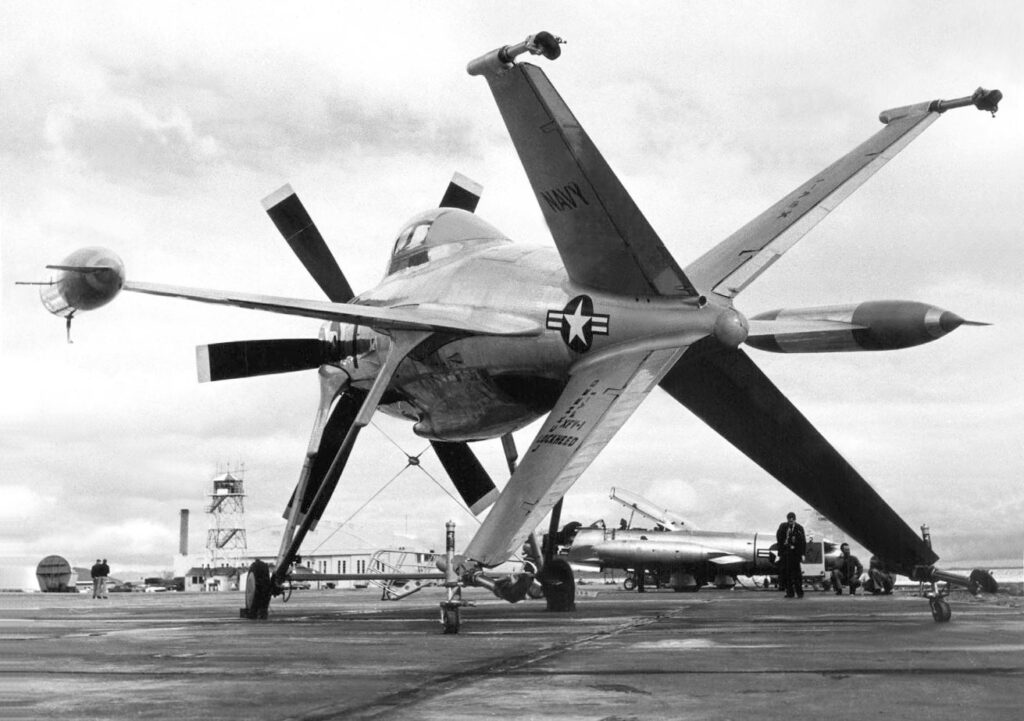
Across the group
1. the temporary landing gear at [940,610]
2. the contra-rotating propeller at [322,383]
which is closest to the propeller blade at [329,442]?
the contra-rotating propeller at [322,383]

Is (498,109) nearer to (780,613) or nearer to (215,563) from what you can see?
(780,613)

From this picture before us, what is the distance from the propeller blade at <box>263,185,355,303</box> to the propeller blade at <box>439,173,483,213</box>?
2.90 m

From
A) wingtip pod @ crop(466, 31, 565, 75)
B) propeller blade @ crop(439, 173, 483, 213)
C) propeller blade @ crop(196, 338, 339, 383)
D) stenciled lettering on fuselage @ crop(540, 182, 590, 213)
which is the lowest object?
propeller blade @ crop(196, 338, 339, 383)

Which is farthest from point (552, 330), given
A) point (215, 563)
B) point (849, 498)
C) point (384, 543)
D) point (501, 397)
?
point (215, 563)

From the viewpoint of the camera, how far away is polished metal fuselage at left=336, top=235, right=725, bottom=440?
36.2 ft

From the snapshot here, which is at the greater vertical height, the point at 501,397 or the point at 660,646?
the point at 501,397

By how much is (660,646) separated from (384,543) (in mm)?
80095

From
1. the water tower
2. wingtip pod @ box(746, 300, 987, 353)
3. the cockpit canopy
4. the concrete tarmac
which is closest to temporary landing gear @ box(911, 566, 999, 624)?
the concrete tarmac

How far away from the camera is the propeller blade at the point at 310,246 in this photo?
18.1m

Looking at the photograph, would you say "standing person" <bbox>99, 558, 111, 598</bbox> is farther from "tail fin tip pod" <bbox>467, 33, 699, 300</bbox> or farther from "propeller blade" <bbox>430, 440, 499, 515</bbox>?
"tail fin tip pod" <bbox>467, 33, 699, 300</bbox>

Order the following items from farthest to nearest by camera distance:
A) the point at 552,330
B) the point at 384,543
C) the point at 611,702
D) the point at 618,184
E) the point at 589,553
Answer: the point at 384,543 < the point at 589,553 < the point at 552,330 < the point at 618,184 < the point at 611,702

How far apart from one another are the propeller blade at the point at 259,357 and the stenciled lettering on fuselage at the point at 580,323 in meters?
5.76

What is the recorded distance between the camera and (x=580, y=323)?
11.4 meters

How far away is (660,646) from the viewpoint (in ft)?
28.7
